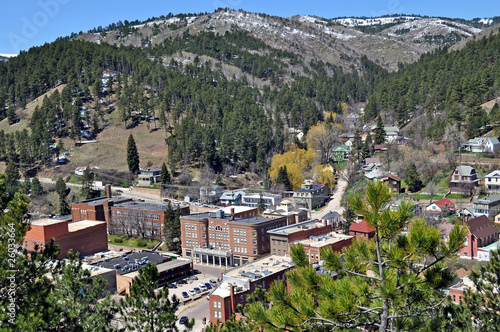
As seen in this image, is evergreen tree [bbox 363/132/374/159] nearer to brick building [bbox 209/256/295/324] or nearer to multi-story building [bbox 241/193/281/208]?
multi-story building [bbox 241/193/281/208]

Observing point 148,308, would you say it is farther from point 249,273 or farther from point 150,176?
point 150,176

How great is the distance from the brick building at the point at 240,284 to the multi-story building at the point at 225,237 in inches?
253

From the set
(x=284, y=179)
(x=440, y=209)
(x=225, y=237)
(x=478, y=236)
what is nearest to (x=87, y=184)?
(x=284, y=179)

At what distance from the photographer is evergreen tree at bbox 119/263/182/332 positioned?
13.2 metres

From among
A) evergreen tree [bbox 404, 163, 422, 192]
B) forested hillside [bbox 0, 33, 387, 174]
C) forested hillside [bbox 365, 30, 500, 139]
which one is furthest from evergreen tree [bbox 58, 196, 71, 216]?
forested hillside [bbox 365, 30, 500, 139]

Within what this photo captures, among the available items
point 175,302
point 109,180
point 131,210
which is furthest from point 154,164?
point 175,302

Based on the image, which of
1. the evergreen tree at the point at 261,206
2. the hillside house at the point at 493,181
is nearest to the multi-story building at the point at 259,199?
the evergreen tree at the point at 261,206

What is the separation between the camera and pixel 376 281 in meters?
8.12

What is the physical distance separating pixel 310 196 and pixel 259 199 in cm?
569

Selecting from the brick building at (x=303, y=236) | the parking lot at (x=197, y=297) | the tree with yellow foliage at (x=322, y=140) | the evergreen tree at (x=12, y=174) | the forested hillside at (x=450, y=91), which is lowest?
the parking lot at (x=197, y=297)

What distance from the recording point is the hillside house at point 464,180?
48969 mm

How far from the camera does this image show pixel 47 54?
108 meters

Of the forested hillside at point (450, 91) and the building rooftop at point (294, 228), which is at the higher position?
the forested hillside at point (450, 91)

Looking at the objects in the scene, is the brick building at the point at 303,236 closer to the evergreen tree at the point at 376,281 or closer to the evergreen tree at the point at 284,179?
the evergreen tree at the point at 284,179
